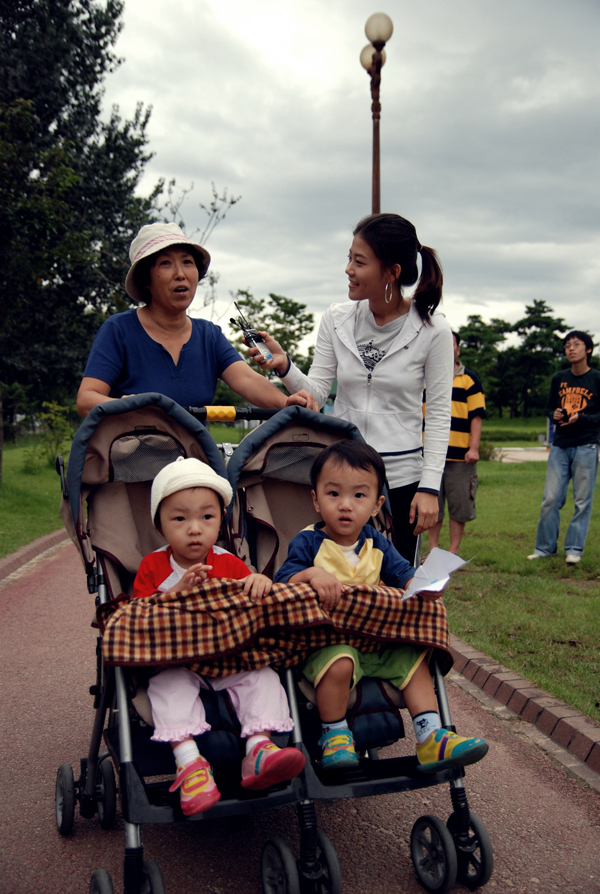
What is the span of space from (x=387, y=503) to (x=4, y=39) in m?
22.1

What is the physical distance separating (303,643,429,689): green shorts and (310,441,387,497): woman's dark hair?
2.04 feet

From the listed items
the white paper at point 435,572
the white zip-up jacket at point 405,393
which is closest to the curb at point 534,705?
the white zip-up jacket at point 405,393

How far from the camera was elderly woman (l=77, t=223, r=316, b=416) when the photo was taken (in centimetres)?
316

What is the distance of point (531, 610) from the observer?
5688mm

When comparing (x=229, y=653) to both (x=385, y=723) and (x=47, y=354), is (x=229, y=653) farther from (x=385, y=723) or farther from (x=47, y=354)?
(x=47, y=354)

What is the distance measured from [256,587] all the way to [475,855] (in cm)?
118

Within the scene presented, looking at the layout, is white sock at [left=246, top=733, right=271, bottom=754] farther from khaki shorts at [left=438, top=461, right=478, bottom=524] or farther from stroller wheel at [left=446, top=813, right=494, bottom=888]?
khaki shorts at [left=438, top=461, right=478, bottom=524]

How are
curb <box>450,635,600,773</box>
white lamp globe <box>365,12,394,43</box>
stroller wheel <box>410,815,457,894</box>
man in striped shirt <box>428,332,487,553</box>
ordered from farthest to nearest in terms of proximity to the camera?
white lamp globe <box>365,12,394,43</box>, man in striped shirt <box>428,332,487,553</box>, curb <box>450,635,600,773</box>, stroller wheel <box>410,815,457,894</box>

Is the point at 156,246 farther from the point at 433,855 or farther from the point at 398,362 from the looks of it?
the point at 433,855

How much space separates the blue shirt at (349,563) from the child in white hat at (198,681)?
20 centimetres

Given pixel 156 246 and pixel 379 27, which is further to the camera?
pixel 379 27

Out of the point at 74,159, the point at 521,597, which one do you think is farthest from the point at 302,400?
the point at 74,159

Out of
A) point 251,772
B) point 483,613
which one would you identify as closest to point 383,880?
point 251,772

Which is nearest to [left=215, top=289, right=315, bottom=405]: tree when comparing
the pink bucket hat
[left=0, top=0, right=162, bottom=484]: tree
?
[left=0, top=0, right=162, bottom=484]: tree
